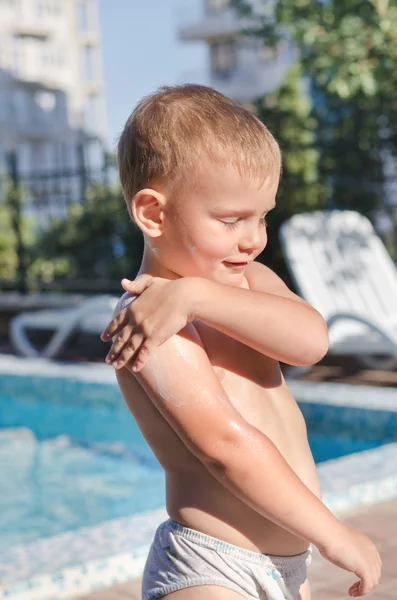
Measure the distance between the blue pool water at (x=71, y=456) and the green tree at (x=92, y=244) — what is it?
4714 mm

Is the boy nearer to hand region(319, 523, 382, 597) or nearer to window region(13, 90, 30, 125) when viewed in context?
hand region(319, 523, 382, 597)

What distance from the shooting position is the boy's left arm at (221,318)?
4.73 feet

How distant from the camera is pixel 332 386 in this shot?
21.6 ft

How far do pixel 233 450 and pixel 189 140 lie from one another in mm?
456

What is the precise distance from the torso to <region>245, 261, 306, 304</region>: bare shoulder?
123mm

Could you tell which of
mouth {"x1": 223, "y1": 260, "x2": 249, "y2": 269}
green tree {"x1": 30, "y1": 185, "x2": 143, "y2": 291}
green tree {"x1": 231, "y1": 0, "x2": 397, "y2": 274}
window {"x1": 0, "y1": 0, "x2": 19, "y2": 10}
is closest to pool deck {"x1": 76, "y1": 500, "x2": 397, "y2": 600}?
mouth {"x1": 223, "y1": 260, "x2": 249, "y2": 269}

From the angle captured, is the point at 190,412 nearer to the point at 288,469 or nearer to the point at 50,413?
the point at 288,469

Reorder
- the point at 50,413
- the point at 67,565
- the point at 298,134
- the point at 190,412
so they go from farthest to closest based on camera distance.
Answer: the point at 298,134 < the point at 50,413 < the point at 67,565 < the point at 190,412

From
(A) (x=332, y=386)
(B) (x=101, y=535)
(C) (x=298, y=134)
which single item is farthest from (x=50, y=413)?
(C) (x=298, y=134)

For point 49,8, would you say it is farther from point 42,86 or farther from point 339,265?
point 339,265

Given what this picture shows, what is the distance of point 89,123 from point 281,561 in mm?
59923

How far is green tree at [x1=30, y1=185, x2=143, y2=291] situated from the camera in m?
13.1

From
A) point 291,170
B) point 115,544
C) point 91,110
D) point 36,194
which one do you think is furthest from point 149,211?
point 91,110

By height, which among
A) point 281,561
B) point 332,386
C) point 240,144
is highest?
point 240,144
